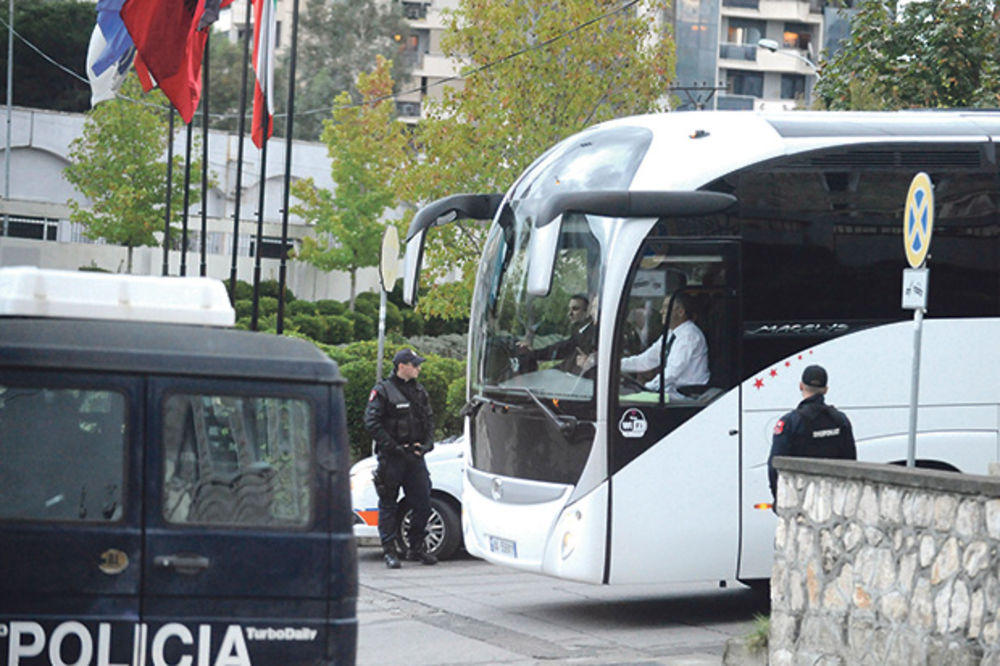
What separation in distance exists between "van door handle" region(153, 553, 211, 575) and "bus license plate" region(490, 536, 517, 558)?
5624 millimetres

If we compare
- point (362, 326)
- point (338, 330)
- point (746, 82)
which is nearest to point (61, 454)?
point (338, 330)

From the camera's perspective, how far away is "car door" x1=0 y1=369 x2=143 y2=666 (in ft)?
19.8

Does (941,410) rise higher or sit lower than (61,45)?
lower

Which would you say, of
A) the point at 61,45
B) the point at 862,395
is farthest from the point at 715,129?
the point at 61,45

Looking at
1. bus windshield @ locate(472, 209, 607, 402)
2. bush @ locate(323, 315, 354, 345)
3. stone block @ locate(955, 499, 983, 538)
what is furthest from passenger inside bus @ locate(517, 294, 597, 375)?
bush @ locate(323, 315, 354, 345)

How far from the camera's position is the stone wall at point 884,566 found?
7289 millimetres

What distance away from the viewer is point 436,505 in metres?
15.1

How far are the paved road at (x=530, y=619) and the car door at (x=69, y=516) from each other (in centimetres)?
394

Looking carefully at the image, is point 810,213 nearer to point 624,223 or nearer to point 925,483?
point 624,223

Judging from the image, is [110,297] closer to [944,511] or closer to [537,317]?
[944,511]

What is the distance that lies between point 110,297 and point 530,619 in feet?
19.1

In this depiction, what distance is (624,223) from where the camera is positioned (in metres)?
11.2

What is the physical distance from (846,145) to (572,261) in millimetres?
2290

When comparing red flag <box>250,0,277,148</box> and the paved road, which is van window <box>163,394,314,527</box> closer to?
the paved road
